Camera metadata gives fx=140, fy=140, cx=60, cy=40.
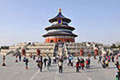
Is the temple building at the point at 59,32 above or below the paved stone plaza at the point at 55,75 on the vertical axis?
above

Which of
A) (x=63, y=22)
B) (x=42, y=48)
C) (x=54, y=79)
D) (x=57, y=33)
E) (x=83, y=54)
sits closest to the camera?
(x=54, y=79)

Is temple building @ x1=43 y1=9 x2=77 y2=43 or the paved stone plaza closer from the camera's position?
the paved stone plaza

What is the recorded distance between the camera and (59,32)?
48469 mm

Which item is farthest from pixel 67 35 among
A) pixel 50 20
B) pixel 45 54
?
pixel 45 54

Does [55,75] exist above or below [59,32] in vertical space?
below

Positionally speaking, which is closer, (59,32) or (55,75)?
(55,75)

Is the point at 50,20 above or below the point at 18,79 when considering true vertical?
above

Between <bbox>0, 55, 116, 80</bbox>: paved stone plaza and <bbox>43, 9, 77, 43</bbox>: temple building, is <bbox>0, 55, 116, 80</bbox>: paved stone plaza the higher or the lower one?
the lower one

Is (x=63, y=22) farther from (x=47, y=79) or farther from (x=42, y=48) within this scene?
(x=47, y=79)

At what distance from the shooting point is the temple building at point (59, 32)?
48306 mm

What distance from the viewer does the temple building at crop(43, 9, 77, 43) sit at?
48.3m

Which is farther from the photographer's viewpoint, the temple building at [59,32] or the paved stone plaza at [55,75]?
the temple building at [59,32]

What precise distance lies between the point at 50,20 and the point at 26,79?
147ft

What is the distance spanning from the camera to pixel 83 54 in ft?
94.1
